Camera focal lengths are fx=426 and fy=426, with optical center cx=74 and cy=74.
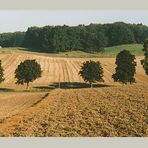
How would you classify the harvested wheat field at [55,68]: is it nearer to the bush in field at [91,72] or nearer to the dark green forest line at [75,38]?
the bush in field at [91,72]

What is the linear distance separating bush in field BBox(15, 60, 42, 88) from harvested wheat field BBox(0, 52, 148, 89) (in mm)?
924

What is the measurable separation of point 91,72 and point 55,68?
10.1 metres

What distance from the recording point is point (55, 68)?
271 ft

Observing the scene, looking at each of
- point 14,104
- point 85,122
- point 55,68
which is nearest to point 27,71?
point 55,68

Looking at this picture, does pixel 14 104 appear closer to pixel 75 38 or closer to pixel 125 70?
pixel 75 38

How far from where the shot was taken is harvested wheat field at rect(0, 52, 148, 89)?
81.6m

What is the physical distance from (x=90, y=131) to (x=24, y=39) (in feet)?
155

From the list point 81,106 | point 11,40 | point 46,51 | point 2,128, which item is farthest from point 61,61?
point 2,128

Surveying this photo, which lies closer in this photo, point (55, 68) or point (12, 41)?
point (12, 41)

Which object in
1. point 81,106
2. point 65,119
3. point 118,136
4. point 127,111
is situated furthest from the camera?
point 81,106

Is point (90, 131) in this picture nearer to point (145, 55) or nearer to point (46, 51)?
point (46, 51)

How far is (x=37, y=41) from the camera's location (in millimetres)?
76625

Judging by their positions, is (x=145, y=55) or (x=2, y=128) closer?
(x=2, y=128)

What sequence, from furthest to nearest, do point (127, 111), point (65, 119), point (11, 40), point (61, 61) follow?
point (61, 61) < point (11, 40) < point (127, 111) < point (65, 119)
